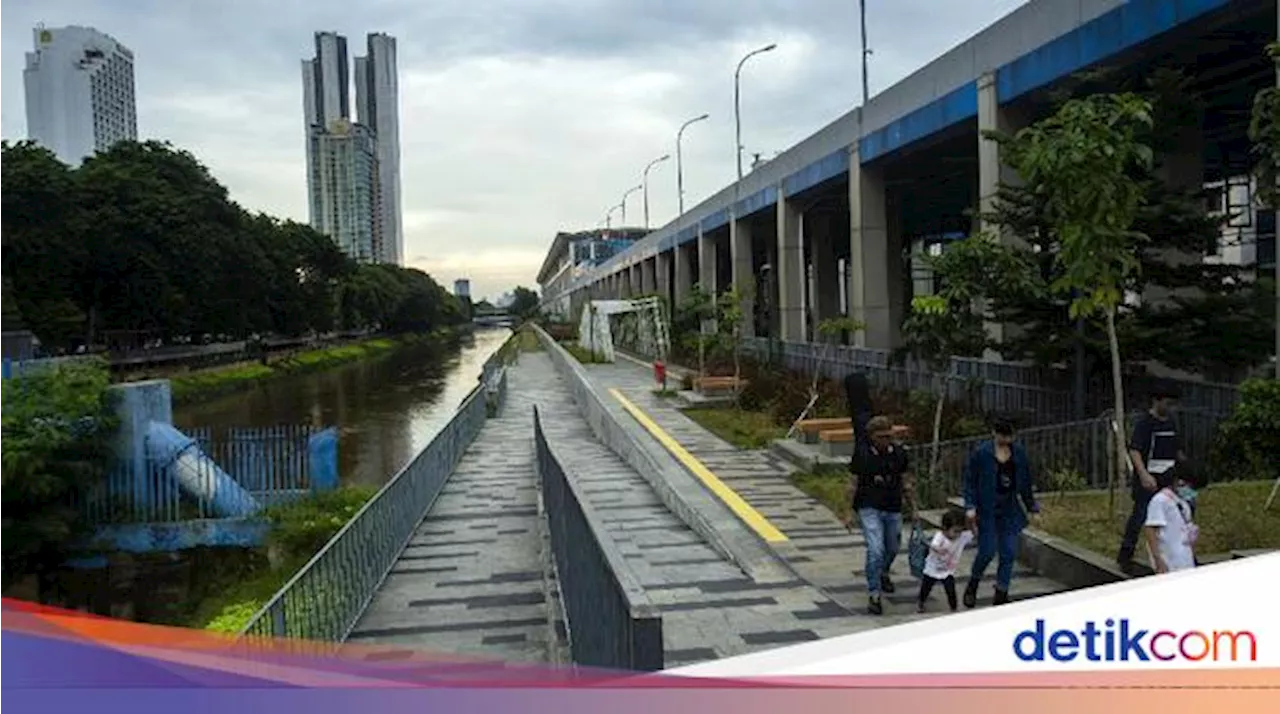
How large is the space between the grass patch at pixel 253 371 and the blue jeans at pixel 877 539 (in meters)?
22.1

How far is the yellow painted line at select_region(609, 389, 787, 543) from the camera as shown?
34.1 feet

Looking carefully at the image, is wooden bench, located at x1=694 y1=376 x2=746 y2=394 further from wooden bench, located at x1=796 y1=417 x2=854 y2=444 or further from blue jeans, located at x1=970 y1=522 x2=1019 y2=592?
blue jeans, located at x1=970 y1=522 x2=1019 y2=592

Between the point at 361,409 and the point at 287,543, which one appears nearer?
the point at 287,543

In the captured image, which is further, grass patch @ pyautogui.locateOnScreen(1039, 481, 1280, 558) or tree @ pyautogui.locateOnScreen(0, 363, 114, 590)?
tree @ pyautogui.locateOnScreen(0, 363, 114, 590)

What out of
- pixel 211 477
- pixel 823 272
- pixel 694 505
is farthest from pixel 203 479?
pixel 823 272

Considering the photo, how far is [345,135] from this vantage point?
144 metres

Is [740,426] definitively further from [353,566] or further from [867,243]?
[353,566]

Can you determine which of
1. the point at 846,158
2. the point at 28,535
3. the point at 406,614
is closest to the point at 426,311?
the point at 846,158

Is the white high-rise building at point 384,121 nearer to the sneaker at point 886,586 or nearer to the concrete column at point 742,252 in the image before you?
the concrete column at point 742,252

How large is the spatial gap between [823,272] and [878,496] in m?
36.5

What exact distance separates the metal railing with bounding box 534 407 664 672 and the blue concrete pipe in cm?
1011

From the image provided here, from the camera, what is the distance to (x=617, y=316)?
2247 inches

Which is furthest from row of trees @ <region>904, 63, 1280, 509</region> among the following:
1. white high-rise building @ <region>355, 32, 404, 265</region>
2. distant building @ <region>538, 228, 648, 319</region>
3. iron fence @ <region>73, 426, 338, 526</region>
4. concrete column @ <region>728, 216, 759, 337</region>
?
white high-rise building @ <region>355, 32, 404, 265</region>

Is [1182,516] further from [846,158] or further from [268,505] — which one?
[846,158]
